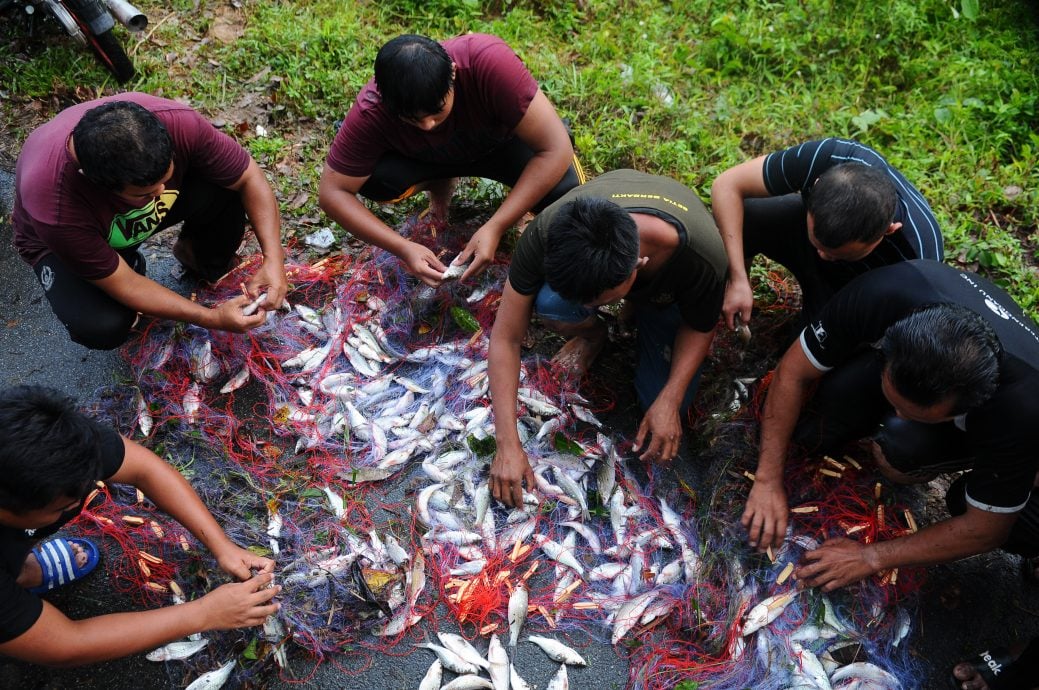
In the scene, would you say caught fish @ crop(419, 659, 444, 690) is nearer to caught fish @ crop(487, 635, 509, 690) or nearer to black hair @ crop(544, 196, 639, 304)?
caught fish @ crop(487, 635, 509, 690)

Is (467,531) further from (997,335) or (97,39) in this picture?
(97,39)

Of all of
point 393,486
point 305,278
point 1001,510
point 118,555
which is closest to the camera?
point 1001,510

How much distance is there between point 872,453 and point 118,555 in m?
3.28

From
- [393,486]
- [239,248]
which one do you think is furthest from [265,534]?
[239,248]

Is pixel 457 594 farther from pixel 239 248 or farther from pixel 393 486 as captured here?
pixel 239 248

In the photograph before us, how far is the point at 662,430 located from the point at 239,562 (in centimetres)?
175

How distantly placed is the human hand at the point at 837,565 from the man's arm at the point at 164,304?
2.61 metres

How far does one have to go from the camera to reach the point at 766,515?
303cm

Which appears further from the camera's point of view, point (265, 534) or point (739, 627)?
point (265, 534)

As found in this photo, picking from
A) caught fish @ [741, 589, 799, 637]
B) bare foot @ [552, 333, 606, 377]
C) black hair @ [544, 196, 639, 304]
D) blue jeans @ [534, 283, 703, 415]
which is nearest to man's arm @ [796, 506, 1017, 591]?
caught fish @ [741, 589, 799, 637]

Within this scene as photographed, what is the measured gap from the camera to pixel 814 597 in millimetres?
2988

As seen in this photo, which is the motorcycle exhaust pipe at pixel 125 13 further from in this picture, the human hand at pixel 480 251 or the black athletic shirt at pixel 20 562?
the black athletic shirt at pixel 20 562

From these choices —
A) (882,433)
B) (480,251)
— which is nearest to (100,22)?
(480,251)

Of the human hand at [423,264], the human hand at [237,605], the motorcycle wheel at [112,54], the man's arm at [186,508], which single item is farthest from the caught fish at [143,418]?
the motorcycle wheel at [112,54]
